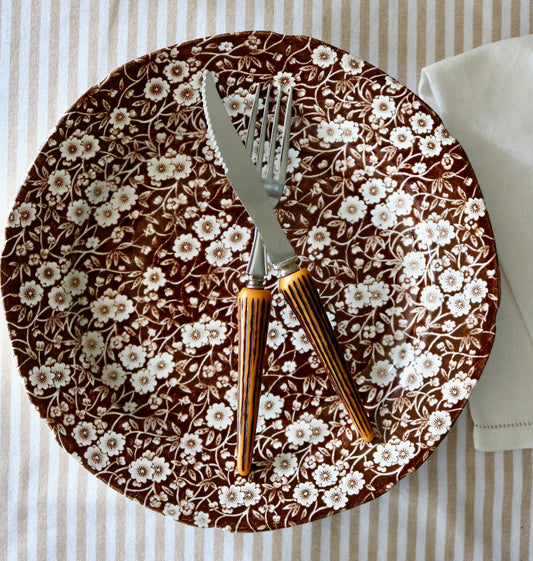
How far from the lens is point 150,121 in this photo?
0.57 m

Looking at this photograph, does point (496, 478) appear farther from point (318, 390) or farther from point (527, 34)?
point (527, 34)

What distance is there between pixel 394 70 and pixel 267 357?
1.02 feet

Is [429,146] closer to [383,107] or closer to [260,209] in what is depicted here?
[383,107]

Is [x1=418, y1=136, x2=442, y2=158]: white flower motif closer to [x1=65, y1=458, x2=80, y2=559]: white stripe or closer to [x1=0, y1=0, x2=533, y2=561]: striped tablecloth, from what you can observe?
[x1=0, y1=0, x2=533, y2=561]: striped tablecloth

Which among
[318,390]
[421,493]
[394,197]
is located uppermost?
[394,197]

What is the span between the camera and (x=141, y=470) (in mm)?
563

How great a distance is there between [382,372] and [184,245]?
22cm

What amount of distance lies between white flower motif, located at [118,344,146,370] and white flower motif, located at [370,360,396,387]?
217 mm

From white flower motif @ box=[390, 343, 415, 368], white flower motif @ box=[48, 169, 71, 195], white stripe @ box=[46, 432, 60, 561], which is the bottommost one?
white stripe @ box=[46, 432, 60, 561]

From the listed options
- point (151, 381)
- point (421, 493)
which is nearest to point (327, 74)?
point (151, 381)

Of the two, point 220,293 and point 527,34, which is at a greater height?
point 527,34

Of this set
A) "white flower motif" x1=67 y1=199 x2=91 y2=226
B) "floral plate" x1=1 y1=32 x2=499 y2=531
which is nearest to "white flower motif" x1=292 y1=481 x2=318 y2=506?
"floral plate" x1=1 y1=32 x2=499 y2=531

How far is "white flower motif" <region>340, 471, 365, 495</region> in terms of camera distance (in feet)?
1.83

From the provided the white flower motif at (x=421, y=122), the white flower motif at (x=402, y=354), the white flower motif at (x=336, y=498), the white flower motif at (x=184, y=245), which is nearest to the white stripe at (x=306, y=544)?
the white flower motif at (x=336, y=498)
